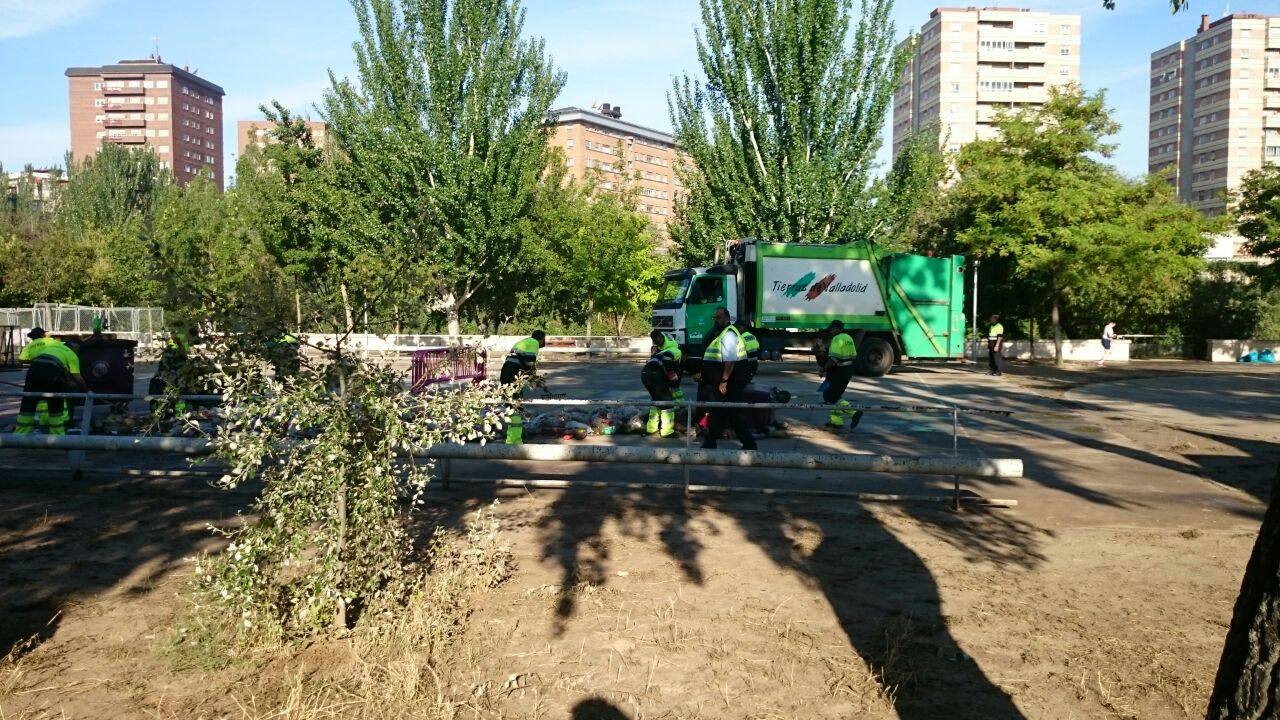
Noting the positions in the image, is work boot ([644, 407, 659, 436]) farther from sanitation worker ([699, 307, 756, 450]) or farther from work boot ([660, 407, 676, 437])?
sanitation worker ([699, 307, 756, 450])

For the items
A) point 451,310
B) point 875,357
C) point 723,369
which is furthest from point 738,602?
point 451,310

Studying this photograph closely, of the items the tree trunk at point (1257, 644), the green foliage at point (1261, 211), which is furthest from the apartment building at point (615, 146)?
the tree trunk at point (1257, 644)

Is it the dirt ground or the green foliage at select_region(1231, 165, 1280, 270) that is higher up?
the green foliage at select_region(1231, 165, 1280, 270)

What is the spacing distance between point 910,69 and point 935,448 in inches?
4227

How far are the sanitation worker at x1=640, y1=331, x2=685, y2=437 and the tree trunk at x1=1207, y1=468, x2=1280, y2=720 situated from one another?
945cm

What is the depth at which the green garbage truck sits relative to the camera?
23719mm

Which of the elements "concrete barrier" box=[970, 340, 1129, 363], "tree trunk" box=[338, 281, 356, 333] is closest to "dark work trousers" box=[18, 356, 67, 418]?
"tree trunk" box=[338, 281, 356, 333]

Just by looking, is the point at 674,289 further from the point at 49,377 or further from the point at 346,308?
the point at 346,308

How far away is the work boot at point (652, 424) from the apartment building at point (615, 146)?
106079mm

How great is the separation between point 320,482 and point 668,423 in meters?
7.61

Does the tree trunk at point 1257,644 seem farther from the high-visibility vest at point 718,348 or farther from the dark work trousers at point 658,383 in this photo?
the dark work trousers at point 658,383

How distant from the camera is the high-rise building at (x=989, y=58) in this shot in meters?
95.8

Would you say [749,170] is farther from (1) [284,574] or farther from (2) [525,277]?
(1) [284,574]

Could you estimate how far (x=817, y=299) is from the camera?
24000mm
